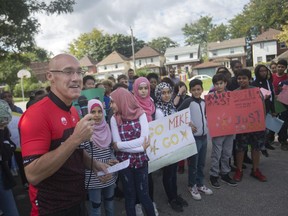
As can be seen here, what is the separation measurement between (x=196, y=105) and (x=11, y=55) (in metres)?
7.16

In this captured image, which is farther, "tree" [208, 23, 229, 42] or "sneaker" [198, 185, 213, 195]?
"tree" [208, 23, 229, 42]

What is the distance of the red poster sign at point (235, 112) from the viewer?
466 centimetres

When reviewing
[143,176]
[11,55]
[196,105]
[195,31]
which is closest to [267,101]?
[196,105]

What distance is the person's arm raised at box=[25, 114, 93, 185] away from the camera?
171 centimetres

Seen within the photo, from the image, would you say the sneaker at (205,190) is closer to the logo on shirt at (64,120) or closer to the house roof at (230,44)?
the logo on shirt at (64,120)

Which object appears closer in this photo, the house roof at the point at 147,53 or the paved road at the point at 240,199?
the paved road at the point at 240,199

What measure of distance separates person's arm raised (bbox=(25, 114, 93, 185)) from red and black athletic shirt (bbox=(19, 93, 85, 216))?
1.8 inches

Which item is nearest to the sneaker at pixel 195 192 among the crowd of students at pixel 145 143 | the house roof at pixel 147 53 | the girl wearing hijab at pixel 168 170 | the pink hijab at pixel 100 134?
the crowd of students at pixel 145 143

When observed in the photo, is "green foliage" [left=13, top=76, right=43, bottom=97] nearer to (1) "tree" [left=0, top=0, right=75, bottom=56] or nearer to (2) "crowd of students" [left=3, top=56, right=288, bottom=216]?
(1) "tree" [left=0, top=0, right=75, bottom=56]

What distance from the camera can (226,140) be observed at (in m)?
4.77

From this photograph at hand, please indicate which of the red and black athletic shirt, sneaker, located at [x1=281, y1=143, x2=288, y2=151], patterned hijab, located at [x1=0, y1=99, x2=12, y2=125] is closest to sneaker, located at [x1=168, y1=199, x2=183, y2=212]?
the red and black athletic shirt

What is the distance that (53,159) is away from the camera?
172 centimetres

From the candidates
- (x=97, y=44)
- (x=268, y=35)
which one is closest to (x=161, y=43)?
(x=97, y=44)

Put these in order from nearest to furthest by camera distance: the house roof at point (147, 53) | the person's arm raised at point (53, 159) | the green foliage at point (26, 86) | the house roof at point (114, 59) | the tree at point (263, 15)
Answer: the person's arm raised at point (53, 159) → the green foliage at point (26, 86) → the tree at point (263, 15) → the house roof at point (147, 53) → the house roof at point (114, 59)
